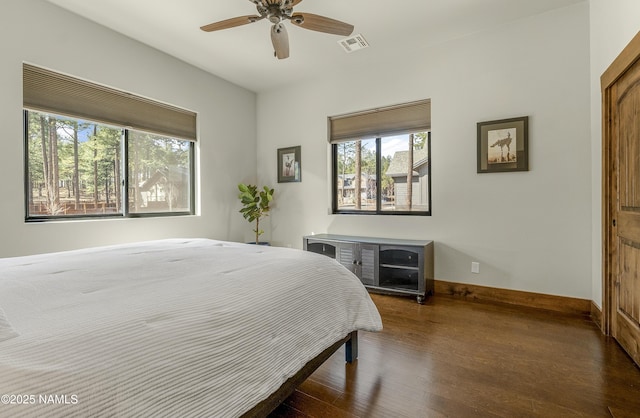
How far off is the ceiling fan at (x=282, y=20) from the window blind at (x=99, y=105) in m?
1.53

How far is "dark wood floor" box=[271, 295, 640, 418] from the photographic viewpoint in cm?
157

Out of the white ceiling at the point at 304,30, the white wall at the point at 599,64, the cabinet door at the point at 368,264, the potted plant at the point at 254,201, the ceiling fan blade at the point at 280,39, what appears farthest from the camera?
the potted plant at the point at 254,201

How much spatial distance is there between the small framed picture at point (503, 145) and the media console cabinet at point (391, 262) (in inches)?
43.0

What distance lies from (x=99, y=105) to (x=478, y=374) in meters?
4.10

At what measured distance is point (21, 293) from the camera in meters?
1.15

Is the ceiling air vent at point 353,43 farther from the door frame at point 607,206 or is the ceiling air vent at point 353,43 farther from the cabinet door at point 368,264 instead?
the cabinet door at point 368,264

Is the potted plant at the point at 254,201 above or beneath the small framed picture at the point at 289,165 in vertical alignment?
beneath

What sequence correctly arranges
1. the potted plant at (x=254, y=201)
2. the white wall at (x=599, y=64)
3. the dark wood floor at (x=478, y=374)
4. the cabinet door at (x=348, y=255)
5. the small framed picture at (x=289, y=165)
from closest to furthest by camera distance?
the dark wood floor at (x=478, y=374), the white wall at (x=599, y=64), the cabinet door at (x=348, y=255), the potted plant at (x=254, y=201), the small framed picture at (x=289, y=165)

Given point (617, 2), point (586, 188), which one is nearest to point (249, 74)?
point (617, 2)

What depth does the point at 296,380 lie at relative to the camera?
1441mm

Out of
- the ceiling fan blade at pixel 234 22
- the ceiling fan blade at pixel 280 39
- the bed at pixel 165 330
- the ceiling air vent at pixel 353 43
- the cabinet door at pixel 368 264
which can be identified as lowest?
the cabinet door at pixel 368 264

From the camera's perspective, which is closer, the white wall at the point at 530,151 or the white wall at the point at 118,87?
the white wall at the point at 118,87

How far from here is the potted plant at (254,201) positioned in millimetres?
4531

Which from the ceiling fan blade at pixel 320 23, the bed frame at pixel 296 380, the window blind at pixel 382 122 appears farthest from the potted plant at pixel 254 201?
the bed frame at pixel 296 380
